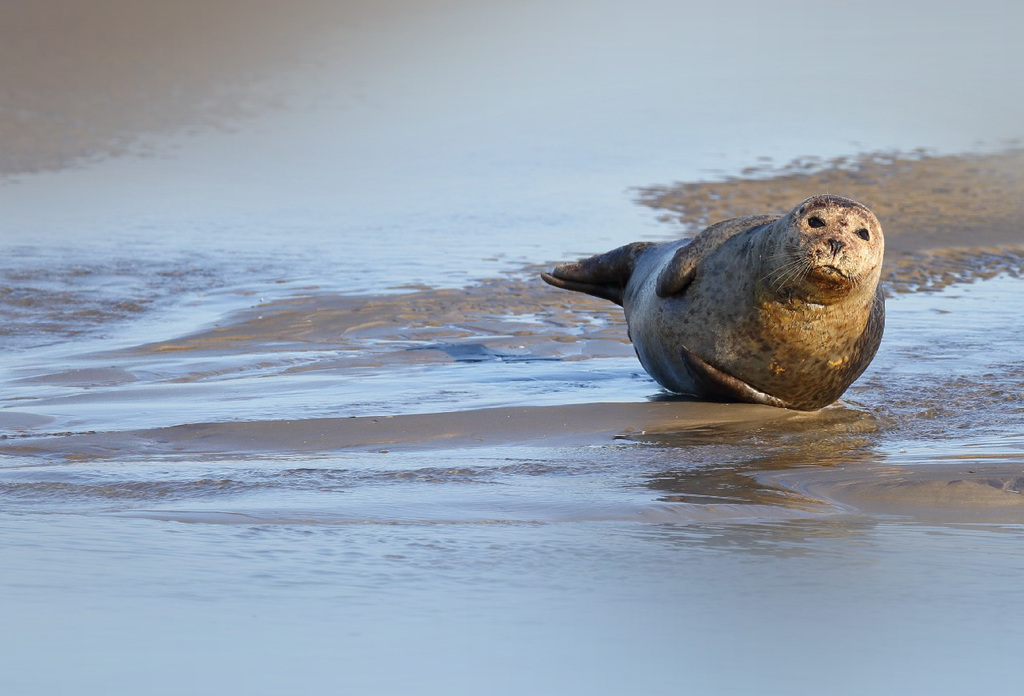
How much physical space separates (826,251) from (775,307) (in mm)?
366

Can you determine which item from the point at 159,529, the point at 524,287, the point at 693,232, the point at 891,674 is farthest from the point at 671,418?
the point at 693,232

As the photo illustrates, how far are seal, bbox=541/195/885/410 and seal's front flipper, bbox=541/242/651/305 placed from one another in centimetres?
86

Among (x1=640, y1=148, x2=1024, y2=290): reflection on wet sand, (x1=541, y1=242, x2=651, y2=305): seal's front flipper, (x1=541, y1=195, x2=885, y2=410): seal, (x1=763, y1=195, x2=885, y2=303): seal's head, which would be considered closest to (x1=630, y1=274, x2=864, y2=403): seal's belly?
(x1=541, y1=195, x2=885, y2=410): seal

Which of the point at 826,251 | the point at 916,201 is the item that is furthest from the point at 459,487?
the point at 916,201

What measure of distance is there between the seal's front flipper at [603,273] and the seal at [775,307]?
86 cm

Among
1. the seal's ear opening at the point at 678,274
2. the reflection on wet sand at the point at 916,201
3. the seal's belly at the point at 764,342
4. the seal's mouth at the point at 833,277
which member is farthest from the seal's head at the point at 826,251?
the reflection on wet sand at the point at 916,201

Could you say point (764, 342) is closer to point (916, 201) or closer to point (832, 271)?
point (832, 271)

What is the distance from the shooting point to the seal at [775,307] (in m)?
5.27

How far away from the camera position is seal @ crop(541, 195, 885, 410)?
5.27m

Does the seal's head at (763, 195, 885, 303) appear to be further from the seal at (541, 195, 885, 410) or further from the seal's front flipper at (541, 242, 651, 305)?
the seal's front flipper at (541, 242, 651, 305)

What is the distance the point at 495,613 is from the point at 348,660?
407mm

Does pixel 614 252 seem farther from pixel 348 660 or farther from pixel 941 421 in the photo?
pixel 348 660

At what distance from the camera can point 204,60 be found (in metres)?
16.7

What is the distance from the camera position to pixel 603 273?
6.90 meters
